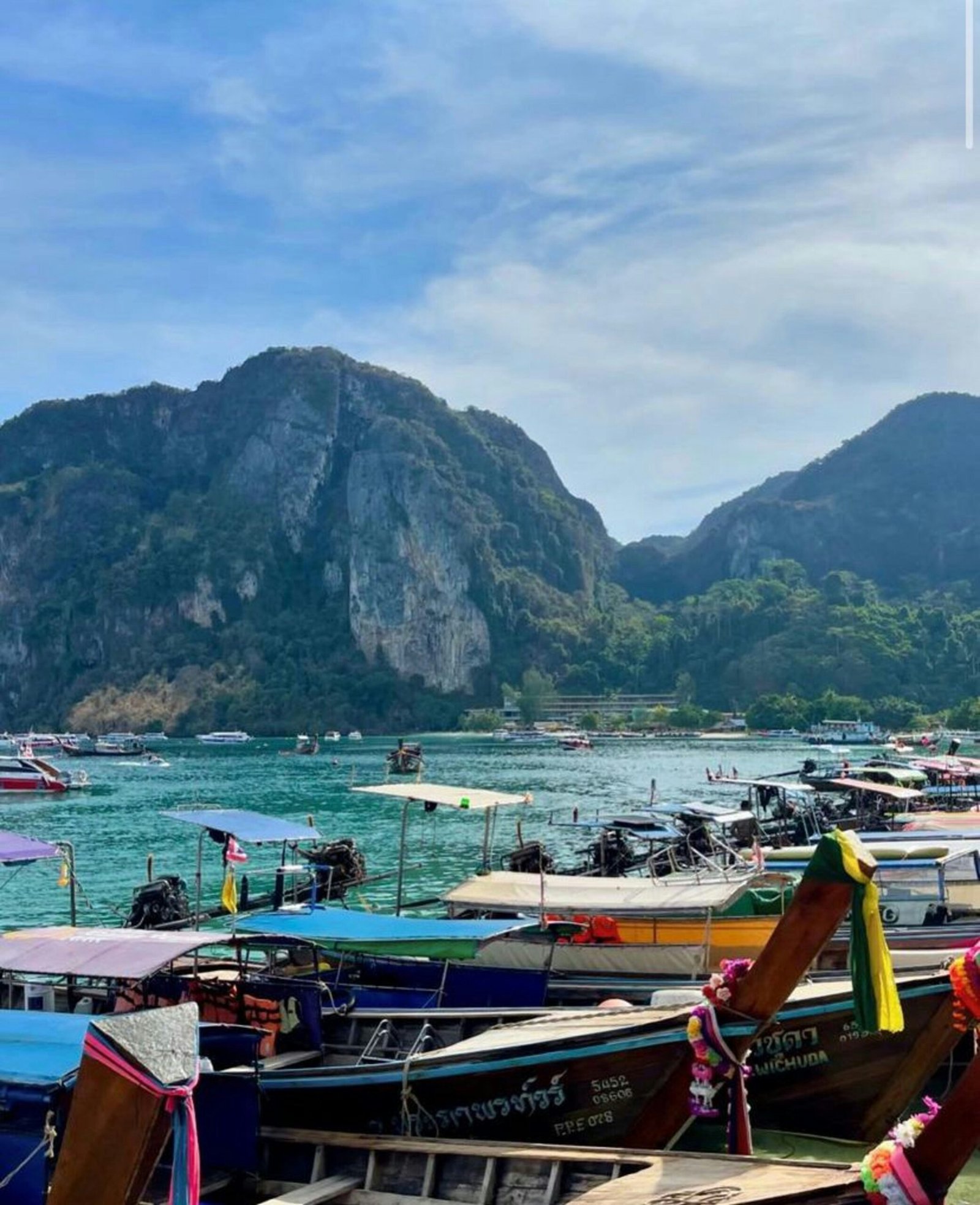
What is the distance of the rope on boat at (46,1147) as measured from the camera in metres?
9.41

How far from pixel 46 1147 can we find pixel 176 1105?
5.14 meters

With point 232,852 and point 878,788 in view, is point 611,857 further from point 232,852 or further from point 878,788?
point 232,852

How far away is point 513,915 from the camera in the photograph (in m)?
19.5

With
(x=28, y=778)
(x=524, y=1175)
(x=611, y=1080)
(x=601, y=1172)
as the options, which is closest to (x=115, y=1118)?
(x=601, y=1172)

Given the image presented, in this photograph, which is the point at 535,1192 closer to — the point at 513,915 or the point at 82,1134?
the point at 82,1134

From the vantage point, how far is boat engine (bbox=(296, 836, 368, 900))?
28500mm

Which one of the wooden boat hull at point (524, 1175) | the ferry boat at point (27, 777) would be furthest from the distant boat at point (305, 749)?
the wooden boat hull at point (524, 1175)

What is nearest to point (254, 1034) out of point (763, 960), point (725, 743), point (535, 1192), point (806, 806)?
point (535, 1192)

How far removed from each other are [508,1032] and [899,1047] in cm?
423

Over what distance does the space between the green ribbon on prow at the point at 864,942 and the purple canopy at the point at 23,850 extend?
13.2 m

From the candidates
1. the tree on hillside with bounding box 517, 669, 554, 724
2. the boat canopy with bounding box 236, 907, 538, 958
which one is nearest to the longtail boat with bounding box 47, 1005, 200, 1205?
the boat canopy with bounding box 236, 907, 538, 958

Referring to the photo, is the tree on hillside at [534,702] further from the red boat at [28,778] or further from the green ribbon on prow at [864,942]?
the green ribbon on prow at [864,942]

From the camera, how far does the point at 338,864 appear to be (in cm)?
2923

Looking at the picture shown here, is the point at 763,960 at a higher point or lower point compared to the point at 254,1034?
higher
